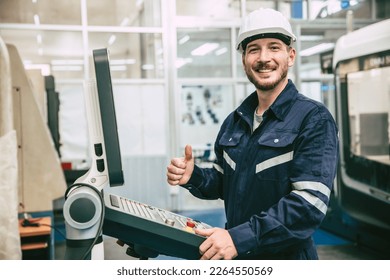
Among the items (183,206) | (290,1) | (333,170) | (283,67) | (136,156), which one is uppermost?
(290,1)

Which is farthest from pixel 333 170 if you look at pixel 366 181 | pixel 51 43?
pixel 51 43

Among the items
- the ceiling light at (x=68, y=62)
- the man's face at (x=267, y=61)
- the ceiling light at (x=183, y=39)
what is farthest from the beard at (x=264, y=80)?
the ceiling light at (x=68, y=62)

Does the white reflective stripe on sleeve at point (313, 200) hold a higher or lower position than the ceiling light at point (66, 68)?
lower

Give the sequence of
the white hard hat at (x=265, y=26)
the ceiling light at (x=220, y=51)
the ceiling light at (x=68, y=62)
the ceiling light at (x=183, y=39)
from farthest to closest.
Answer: the ceiling light at (x=68, y=62), the ceiling light at (x=220, y=51), the ceiling light at (x=183, y=39), the white hard hat at (x=265, y=26)

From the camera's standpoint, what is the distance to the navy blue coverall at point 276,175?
979 millimetres

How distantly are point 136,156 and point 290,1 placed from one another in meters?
2.23

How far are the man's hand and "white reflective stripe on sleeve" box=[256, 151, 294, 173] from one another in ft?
0.70

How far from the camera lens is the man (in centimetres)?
98

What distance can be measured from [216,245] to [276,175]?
0.79 feet

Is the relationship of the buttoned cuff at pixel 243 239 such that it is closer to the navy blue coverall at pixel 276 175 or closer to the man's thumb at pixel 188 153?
the navy blue coverall at pixel 276 175

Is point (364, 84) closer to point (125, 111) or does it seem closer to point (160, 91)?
point (160, 91)

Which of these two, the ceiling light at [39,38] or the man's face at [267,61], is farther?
the ceiling light at [39,38]

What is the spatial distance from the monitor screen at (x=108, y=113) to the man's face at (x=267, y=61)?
386 mm

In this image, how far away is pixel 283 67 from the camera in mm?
1092
